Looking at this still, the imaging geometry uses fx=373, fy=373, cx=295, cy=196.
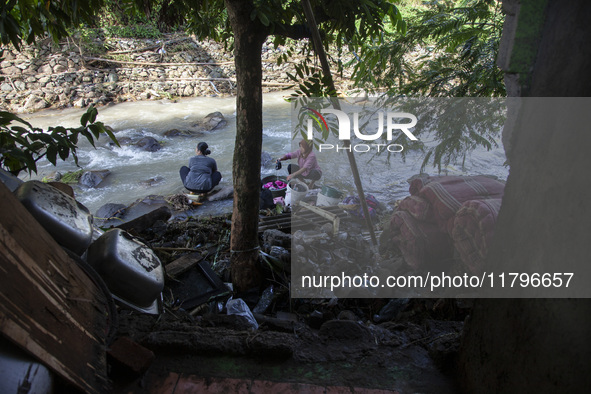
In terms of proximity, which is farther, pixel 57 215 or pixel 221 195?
pixel 221 195

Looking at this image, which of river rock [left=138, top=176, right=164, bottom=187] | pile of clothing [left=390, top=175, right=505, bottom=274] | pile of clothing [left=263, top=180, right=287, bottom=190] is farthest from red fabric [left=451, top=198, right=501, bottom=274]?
river rock [left=138, top=176, right=164, bottom=187]

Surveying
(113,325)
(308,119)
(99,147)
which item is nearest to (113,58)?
(99,147)

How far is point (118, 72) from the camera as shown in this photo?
44.3 ft

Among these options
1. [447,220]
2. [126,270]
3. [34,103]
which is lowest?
[34,103]

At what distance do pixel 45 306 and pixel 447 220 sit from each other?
259 centimetres

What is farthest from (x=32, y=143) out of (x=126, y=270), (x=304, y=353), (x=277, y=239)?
(x=277, y=239)

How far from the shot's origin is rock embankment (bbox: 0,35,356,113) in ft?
40.0

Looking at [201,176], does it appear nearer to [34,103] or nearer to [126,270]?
[126,270]

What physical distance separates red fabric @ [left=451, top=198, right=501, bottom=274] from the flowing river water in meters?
1.36

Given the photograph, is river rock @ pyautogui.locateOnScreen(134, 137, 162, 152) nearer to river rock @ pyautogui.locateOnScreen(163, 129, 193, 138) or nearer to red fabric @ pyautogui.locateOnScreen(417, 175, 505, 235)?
river rock @ pyautogui.locateOnScreen(163, 129, 193, 138)

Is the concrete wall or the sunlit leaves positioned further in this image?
the sunlit leaves

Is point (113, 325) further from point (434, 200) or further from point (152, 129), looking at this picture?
point (152, 129)

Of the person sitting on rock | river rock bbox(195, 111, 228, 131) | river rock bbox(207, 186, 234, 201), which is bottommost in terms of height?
river rock bbox(207, 186, 234, 201)

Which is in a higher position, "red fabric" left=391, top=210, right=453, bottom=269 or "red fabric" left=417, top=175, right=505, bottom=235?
"red fabric" left=417, top=175, right=505, bottom=235
